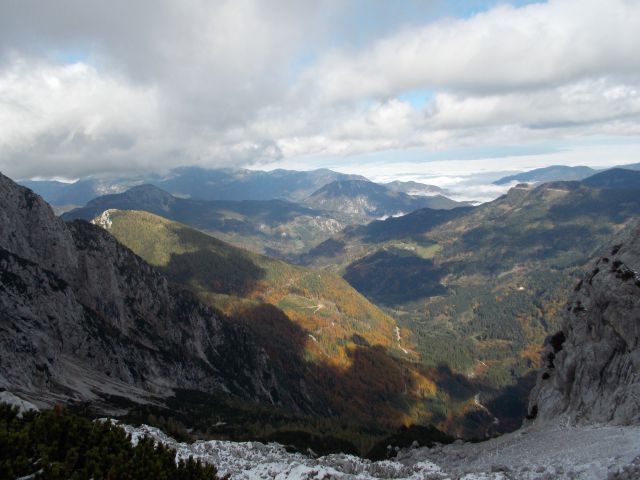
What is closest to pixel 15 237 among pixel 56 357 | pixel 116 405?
pixel 56 357

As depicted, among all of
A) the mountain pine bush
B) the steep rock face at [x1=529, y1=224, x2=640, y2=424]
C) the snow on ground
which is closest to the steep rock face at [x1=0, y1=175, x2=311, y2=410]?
the snow on ground

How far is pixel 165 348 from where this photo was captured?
188 metres

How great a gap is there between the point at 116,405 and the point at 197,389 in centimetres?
7694

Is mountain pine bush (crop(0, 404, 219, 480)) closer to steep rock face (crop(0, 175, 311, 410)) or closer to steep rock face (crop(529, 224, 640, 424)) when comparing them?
steep rock face (crop(529, 224, 640, 424))

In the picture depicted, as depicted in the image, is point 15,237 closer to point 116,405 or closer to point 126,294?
point 126,294

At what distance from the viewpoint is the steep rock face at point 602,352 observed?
55.0 m

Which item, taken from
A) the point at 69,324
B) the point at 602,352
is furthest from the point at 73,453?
the point at 69,324

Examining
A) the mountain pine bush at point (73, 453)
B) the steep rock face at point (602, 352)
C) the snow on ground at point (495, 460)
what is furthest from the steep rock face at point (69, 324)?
the steep rock face at point (602, 352)

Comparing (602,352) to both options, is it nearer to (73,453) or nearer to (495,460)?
(495,460)

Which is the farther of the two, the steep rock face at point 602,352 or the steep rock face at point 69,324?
the steep rock face at point 69,324

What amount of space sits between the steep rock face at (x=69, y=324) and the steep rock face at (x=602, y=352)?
296 ft

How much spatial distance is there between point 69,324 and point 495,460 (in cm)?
12740

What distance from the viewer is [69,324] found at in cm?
13562

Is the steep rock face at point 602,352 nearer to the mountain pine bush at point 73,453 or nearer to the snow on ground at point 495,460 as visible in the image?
the snow on ground at point 495,460
